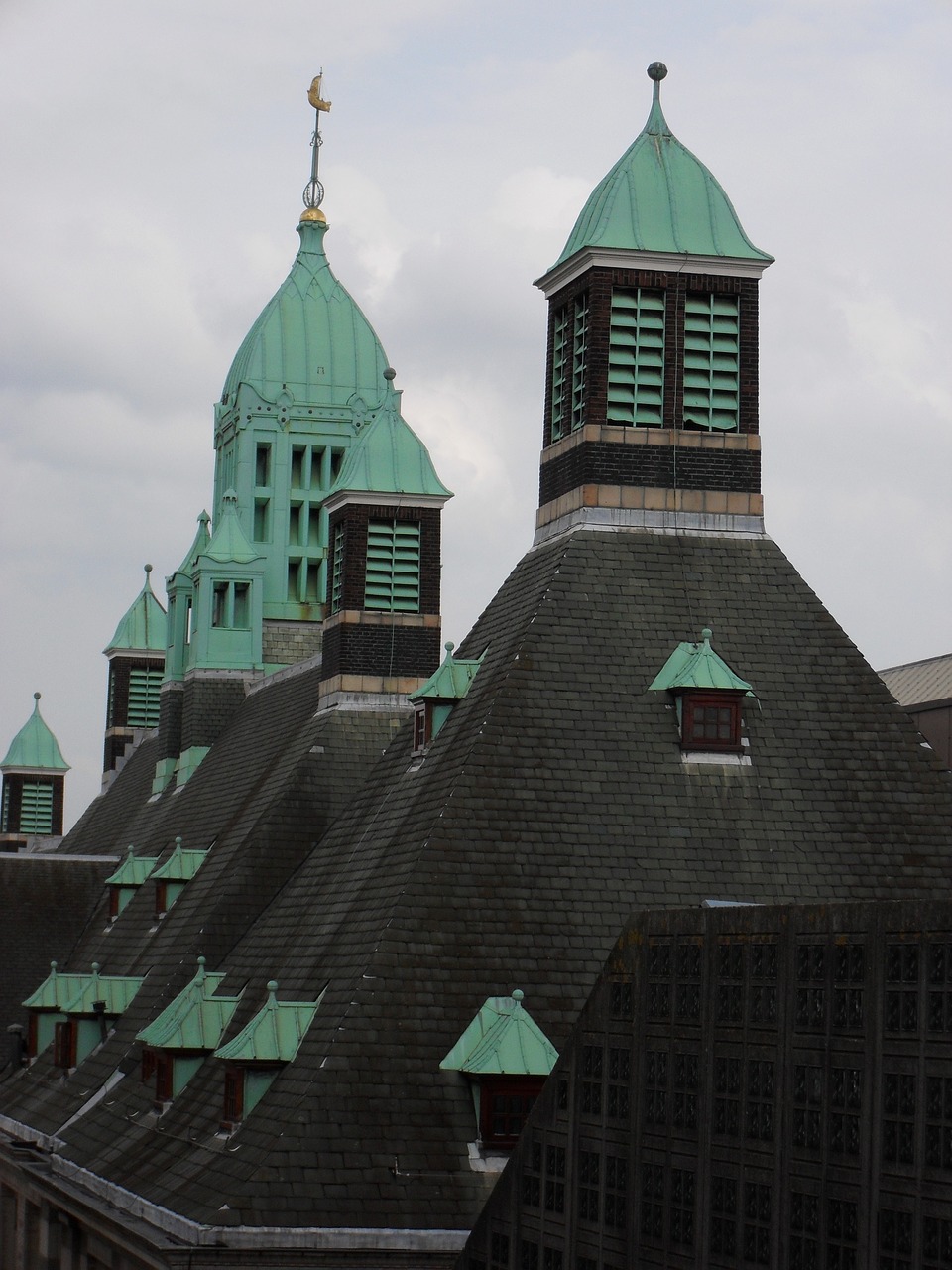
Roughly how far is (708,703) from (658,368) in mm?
6182

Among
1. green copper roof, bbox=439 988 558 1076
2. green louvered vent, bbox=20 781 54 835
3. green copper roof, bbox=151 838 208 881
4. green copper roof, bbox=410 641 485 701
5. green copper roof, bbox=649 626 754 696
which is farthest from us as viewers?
green louvered vent, bbox=20 781 54 835

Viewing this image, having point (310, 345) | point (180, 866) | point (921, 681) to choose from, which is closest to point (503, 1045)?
point (180, 866)

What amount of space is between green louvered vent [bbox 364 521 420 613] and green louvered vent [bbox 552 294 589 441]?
35.0ft

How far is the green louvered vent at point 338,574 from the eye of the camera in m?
46.4

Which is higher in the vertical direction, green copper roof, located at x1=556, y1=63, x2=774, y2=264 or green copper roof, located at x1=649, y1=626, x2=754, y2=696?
green copper roof, located at x1=556, y1=63, x2=774, y2=264

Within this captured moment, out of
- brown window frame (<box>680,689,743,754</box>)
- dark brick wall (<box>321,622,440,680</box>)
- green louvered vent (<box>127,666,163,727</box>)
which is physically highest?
green louvered vent (<box>127,666,163,727</box>)

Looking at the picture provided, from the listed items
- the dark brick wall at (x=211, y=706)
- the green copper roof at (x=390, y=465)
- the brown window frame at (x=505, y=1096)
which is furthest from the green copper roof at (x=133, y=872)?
the brown window frame at (x=505, y=1096)

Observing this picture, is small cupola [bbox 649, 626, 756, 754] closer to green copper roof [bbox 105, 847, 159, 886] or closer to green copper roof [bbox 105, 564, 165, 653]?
green copper roof [bbox 105, 847, 159, 886]

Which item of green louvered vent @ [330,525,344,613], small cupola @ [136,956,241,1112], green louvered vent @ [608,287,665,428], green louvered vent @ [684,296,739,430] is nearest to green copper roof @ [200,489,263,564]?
green louvered vent @ [330,525,344,613]

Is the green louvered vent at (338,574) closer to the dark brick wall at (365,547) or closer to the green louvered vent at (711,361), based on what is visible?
the dark brick wall at (365,547)

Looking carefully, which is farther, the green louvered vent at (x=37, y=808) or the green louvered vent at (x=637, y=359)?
the green louvered vent at (x=37, y=808)

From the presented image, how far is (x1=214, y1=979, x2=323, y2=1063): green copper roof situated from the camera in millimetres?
29000

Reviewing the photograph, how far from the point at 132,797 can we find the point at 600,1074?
44.3m

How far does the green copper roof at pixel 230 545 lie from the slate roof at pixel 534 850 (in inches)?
894
